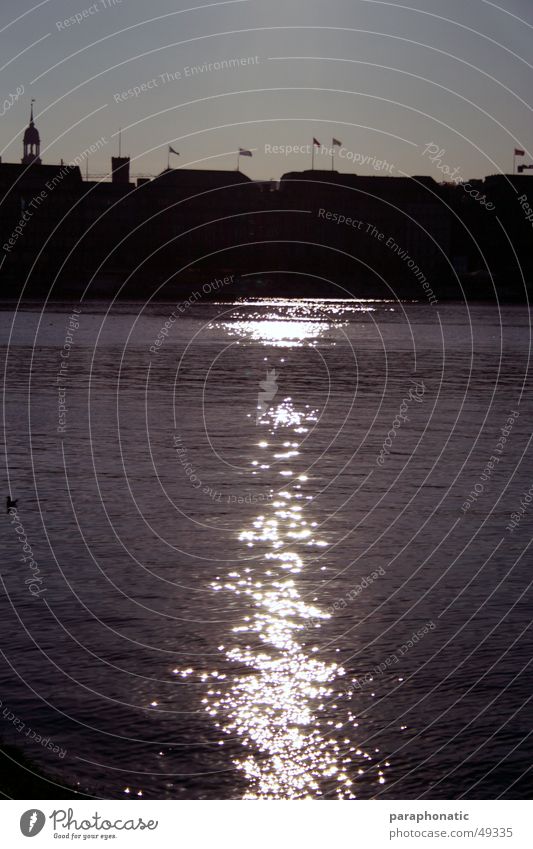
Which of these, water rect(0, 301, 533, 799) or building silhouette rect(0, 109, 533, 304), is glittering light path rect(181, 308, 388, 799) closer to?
water rect(0, 301, 533, 799)

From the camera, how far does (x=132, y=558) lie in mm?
19031

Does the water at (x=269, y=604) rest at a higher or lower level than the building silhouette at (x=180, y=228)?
lower

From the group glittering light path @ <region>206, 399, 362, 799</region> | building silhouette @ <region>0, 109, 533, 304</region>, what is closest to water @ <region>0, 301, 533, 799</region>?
glittering light path @ <region>206, 399, 362, 799</region>

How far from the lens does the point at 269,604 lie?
16.6 meters

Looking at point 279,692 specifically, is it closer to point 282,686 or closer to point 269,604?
point 282,686

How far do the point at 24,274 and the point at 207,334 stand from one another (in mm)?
87689

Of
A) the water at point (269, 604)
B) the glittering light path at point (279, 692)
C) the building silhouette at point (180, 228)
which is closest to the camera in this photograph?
the glittering light path at point (279, 692)

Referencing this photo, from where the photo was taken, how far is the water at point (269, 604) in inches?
469

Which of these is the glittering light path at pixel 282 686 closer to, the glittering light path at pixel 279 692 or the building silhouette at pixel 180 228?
the glittering light path at pixel 279 692

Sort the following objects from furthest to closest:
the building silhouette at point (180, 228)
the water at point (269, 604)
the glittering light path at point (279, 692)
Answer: the building silhouette at point (180, 228) < the water at point (269, 604) < the glittering light path at point (279, 692)

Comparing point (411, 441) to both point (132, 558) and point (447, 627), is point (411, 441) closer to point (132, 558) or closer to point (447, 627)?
point (132, 558)

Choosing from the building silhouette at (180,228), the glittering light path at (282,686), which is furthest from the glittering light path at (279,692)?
the building silhouette at (180,228)


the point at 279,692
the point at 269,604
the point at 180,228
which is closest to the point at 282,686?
the point at 279,692

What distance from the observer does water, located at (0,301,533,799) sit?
39.1 feet
